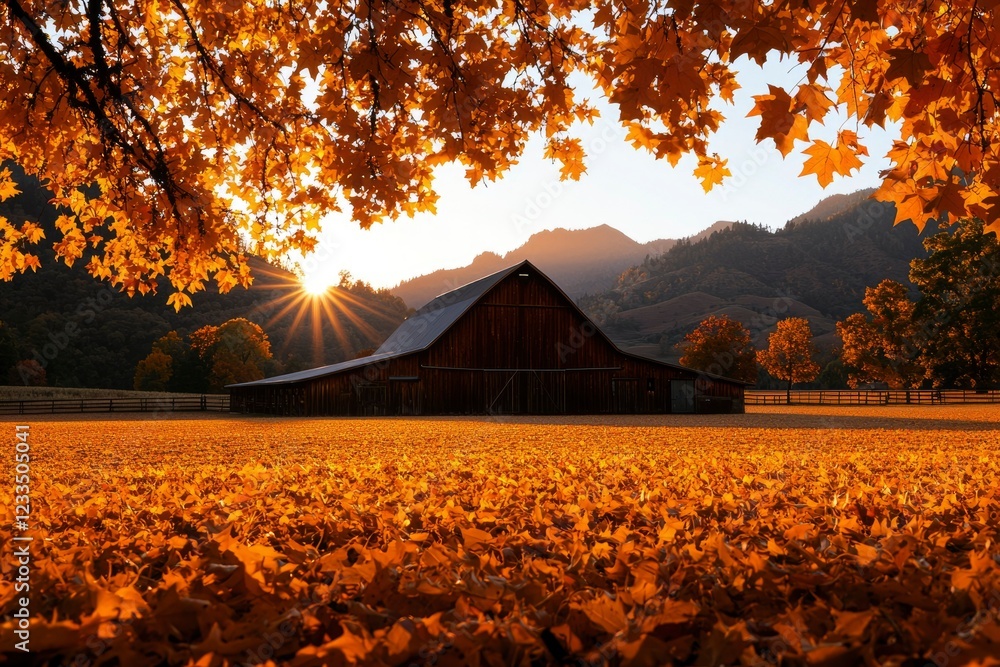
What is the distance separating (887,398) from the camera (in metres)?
48.8

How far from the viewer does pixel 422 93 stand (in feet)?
17.6

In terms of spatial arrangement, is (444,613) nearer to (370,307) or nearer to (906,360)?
(906,360)

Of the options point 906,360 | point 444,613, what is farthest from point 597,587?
point 906,360

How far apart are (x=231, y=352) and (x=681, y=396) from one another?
45784 millimetres

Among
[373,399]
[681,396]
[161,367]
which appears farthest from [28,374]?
[681,396]

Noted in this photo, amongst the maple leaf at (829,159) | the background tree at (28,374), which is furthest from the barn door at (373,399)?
the background tree at (28,374)

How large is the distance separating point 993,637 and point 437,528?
206 cm

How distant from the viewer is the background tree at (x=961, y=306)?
45.4 m

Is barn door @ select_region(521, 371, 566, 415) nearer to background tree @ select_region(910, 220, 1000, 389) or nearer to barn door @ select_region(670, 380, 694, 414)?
barn door @ select_region(670, 380, 694, 414)

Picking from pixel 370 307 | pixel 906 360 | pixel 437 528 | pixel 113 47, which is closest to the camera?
pixel 437 528

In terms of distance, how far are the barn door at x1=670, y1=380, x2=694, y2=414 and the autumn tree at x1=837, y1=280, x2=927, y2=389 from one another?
2795cm

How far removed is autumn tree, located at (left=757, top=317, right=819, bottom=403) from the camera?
5881cm

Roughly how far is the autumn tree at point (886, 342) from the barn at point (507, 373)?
27974mm

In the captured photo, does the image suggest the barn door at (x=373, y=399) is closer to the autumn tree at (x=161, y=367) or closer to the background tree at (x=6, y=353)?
the autumn tree at (x=161, y=367)
